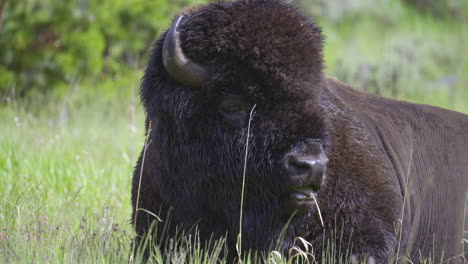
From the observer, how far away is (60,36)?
12875 mm

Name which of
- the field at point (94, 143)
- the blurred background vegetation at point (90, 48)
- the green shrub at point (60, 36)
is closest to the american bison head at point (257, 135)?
the field at point (94, 143)

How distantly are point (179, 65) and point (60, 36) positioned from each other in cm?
905

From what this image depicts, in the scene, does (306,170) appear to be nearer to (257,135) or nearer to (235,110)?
(257,135)

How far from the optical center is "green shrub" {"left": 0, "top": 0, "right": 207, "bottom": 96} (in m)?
12.6

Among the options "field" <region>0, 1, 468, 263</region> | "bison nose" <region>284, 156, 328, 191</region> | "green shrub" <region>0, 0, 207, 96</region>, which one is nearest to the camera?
"bison nose" <region>284, 156, 328, 191</region>

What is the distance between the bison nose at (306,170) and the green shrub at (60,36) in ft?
28.8

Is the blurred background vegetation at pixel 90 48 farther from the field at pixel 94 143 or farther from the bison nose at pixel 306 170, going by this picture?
the bison nose at pixel 306 170

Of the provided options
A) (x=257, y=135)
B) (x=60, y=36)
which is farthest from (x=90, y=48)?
(x=257, y=135)

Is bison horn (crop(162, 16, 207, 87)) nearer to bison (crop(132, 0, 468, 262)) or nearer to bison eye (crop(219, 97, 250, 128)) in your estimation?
bison (crop(132, 0, 468, 262))

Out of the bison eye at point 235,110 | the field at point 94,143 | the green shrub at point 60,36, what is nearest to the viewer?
the field at point 94,143

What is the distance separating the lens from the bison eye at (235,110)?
14.4 ft

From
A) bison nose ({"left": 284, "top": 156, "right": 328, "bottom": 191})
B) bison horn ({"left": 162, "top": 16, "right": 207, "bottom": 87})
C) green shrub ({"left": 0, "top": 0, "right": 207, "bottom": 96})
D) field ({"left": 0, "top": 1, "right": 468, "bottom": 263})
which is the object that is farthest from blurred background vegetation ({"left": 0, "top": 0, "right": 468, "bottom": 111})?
bison nose ({"left": 284, "top": 156, "right": 328, "bottom": 191})

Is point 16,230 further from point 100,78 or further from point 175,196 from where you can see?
point 100,78

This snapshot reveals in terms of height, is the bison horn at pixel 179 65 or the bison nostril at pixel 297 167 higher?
the bison horn at pixel 179 65
